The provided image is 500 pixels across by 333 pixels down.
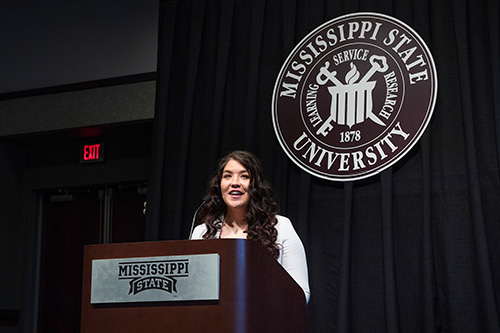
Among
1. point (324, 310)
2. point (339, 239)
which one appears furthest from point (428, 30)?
point (324, 310)

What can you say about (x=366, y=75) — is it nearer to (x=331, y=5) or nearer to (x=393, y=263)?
(x=331, y=5)

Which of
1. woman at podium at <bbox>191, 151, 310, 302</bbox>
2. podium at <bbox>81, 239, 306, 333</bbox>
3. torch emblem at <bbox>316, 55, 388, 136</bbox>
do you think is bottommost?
podium at <bbox>81, 239, 306, 333</bbox>

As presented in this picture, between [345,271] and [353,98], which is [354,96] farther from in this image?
[345,271]

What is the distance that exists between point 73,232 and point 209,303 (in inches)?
154

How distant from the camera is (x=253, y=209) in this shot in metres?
2.62

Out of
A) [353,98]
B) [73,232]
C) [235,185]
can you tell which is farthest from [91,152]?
[235,185]

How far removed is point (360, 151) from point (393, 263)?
2.06 ft

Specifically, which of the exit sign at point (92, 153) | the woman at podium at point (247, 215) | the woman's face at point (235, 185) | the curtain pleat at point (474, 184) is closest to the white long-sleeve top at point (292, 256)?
the woman at podium at point (247, 215)

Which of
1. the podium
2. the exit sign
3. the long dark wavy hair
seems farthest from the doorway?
the podium

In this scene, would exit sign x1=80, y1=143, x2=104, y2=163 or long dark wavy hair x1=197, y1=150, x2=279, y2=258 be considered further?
exit sign x1=80, y1=143, x2=104, y2=163

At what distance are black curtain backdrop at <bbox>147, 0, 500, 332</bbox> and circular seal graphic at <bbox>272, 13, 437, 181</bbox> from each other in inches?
3.0

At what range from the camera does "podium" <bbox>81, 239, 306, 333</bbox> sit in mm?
1770

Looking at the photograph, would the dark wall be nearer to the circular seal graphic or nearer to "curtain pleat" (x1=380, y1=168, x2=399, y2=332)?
the circular seal graphic

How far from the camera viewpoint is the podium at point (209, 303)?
177 cm
